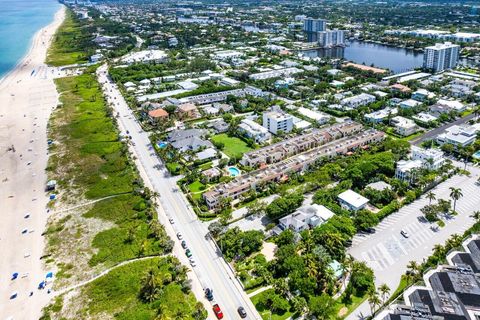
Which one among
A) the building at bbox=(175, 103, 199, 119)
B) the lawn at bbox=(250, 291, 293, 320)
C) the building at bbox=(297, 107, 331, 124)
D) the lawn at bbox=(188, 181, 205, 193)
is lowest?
the lawn at bbox=(250, 291, 293, 320)

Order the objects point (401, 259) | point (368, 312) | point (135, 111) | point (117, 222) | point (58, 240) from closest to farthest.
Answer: point (368, 312) → point (401, 259) → point (58, 240) → point (117, 222) → point (135, 111)

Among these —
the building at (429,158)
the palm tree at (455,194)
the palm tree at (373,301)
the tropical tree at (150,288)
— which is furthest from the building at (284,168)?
the palm tree at (373,301)

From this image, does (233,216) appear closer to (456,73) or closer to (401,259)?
(401,259)

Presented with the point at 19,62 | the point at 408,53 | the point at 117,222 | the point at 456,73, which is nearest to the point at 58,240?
the point at 117,222

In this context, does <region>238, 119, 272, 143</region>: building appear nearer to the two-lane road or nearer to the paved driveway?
the two-lane road

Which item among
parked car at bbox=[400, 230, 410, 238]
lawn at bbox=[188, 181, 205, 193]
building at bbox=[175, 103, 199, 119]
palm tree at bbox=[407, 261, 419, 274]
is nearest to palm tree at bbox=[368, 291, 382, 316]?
palm tree at bbox=[407, 261, 419, 274]

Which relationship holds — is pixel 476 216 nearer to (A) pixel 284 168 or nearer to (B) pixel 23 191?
(A) pixel 284 168
